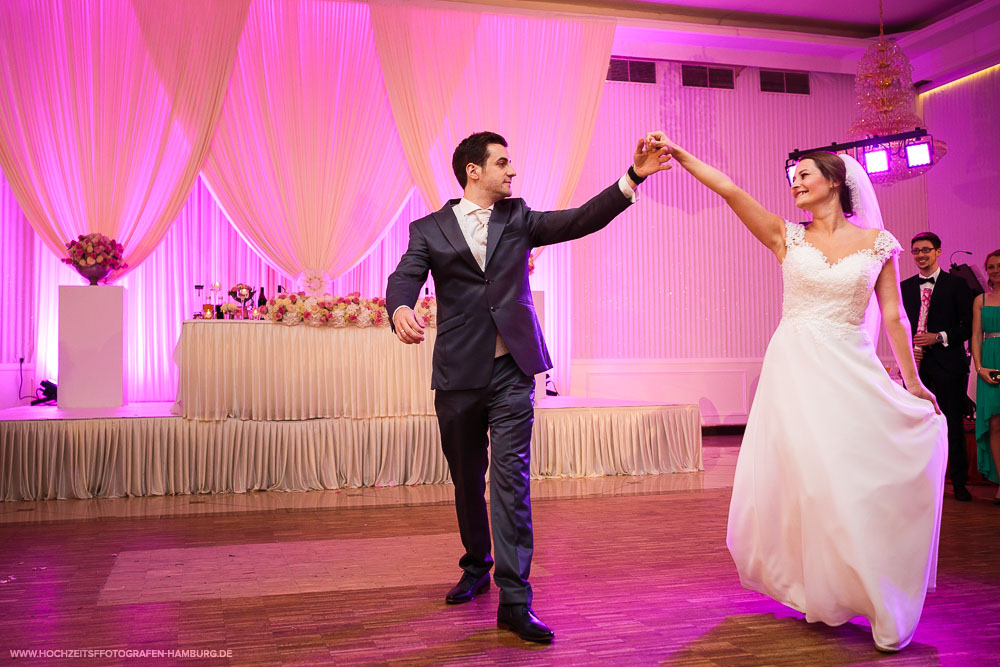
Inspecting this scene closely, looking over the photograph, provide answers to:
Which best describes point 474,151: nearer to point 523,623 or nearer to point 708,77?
point 523,623

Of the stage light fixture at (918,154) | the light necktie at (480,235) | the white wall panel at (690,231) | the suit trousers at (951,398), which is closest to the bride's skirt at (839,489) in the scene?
the light necktie at (480,235)

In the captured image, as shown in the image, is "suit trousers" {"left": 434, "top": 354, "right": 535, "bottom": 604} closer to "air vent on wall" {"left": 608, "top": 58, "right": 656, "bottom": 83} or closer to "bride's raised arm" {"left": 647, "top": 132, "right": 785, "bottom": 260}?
"bride's raised arm" {"left": 647, "top": 132, "right": 785, "bottom": 260}

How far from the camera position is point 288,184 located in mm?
8586

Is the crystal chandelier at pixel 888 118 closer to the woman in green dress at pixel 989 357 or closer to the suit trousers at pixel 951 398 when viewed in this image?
the woman in green dress at pixel 989 357

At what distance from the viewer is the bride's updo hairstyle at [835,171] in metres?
3.24

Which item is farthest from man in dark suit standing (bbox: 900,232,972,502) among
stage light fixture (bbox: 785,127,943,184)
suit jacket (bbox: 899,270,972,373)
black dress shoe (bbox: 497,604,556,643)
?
black dress shoe (bbox: 497,604,556,643)

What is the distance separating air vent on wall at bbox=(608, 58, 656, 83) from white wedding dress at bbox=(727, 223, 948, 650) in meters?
7.78

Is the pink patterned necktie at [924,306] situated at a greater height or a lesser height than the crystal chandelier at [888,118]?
lesser

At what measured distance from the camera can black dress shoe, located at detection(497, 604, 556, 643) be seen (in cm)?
283

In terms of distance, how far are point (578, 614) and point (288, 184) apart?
21.0ft

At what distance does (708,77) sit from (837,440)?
346 inches

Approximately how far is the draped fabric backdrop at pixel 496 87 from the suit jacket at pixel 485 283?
567 centimetres

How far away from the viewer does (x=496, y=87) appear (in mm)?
9117

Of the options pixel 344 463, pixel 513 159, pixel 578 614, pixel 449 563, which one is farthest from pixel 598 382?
pixel 578 614
